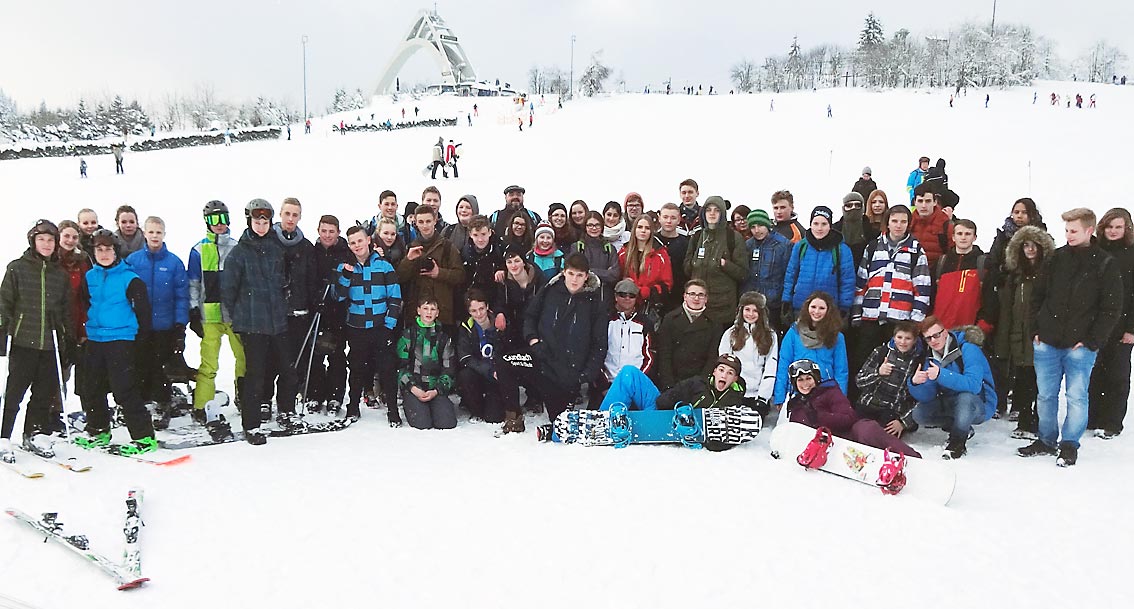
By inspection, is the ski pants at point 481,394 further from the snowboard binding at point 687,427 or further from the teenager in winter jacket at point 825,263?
the teenager in winter jacket at point 825,263

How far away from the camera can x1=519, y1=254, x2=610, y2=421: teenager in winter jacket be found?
18.9 ft

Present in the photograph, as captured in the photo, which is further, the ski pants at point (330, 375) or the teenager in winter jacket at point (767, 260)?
the teenager in winter jacket at point (767, 260)

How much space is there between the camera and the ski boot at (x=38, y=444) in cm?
480

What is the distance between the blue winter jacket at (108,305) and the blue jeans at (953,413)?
5663 millimetres

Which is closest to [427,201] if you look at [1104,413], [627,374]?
[627,374]

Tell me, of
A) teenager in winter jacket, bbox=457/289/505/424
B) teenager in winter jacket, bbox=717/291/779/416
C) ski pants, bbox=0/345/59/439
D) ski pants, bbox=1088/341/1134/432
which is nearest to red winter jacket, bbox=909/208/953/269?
ski pants, bbox=1088/341/1134/432

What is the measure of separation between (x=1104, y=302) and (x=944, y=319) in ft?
3.51

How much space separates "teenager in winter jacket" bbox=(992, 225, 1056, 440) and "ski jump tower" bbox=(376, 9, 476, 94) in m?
83.4

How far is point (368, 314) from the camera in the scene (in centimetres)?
571

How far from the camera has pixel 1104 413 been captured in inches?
211

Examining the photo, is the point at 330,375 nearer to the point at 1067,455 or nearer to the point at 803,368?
the point at 803,368

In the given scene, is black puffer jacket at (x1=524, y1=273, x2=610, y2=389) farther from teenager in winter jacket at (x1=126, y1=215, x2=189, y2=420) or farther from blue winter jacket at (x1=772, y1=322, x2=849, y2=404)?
teenager in winter jacket at (x1=126, y1=215, x2=189, y2=420)

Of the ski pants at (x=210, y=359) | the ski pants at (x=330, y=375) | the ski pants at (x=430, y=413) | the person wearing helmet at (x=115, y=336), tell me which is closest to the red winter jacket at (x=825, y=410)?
the ski pants at (x=430, y=413)

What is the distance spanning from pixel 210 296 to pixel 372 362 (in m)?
1.31
